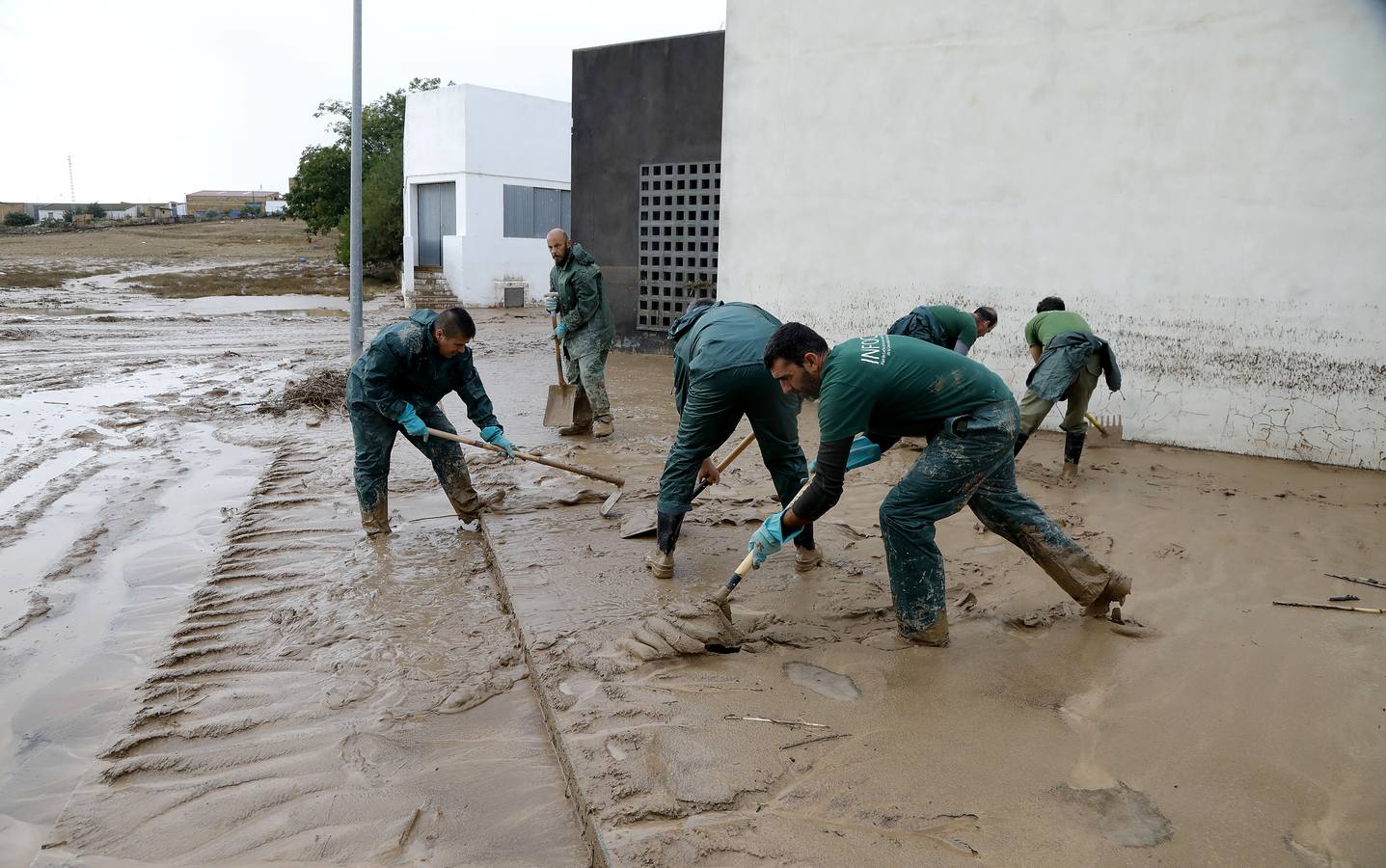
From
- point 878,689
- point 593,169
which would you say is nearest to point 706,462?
point 878,689

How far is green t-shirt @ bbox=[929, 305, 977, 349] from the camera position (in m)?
5.65

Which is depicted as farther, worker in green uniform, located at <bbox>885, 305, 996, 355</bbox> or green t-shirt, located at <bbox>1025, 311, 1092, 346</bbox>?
green t-shirt, located at <bbox>1025, 311, 1092, 346</bbox>

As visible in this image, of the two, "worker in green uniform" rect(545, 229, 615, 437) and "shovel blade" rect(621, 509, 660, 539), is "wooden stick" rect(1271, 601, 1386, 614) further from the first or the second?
"worker in green uniform" rect(545, 229, 615, 437)

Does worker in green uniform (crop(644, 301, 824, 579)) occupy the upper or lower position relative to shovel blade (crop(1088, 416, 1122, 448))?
upper

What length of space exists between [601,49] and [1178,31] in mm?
7277

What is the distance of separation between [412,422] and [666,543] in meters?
1.55

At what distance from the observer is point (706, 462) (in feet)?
14.8

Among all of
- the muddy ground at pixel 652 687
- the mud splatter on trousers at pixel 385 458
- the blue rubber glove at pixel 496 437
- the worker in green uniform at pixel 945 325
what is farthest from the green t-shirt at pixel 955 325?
the mud splatter on trousers at pixel 385 458

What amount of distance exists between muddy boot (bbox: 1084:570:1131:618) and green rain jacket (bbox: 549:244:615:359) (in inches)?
178

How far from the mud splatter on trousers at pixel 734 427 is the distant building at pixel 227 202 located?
60.3m

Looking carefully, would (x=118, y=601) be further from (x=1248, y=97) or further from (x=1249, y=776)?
(x=1248, y=97)

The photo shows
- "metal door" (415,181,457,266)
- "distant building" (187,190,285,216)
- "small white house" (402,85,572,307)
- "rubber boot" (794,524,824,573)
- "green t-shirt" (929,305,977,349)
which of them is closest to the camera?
"rubber boot" (794,524,824,573)

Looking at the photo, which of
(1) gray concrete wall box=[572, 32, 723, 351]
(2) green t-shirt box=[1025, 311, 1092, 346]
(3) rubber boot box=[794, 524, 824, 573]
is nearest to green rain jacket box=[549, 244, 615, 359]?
(2) green t-shirt box=[1025, 311, 1092, 346]

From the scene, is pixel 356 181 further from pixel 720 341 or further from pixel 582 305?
pixel 720 341
